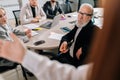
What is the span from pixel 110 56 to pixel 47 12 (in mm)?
4034

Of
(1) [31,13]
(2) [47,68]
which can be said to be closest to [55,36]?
(1) [31,13]

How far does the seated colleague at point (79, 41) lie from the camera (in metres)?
2.55

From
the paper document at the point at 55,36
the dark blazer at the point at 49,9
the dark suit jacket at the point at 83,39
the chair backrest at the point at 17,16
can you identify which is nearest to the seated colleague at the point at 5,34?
the paper document at the point at 55,36

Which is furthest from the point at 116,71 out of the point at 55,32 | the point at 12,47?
the point at 55,32

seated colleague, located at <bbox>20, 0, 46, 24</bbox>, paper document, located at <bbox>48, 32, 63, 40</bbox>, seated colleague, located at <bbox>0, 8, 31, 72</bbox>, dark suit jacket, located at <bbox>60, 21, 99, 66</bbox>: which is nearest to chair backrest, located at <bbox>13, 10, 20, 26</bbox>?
seated colleague, located at <bbox>20, 0, 46, 24</bbox>

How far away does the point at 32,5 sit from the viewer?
3.80m

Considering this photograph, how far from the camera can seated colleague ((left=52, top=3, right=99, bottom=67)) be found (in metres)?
2.55

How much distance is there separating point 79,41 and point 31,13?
1573mm

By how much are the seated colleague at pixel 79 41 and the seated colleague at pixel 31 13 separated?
114cm

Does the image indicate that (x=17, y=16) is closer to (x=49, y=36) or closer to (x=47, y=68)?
(x=49, y=36)

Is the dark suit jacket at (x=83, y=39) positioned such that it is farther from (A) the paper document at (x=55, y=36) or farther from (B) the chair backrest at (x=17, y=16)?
(B) the chair backrest at (x=17, y=16)

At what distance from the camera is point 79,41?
2.60 m

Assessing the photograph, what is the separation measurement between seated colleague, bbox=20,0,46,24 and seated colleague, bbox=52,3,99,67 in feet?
3.73

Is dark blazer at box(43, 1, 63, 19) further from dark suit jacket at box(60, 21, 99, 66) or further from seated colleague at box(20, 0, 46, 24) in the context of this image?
dark suit jacket at box(60, 21, 99, 66)
